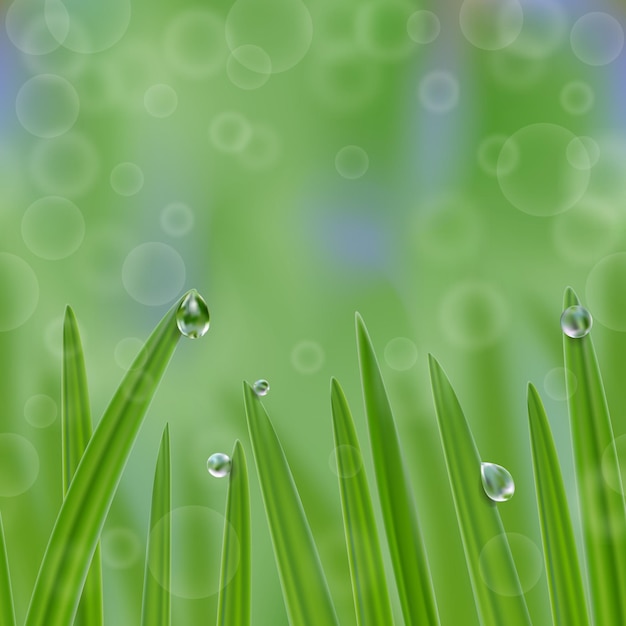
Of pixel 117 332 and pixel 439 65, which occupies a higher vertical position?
pixel 439 65

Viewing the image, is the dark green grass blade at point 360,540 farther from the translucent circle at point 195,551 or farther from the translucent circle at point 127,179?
the translucent circle at point 127,179

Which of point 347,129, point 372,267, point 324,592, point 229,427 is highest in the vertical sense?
point 347,129

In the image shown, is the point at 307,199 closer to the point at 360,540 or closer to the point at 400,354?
the point at 400,354

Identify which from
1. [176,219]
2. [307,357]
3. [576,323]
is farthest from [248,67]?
[576,323]

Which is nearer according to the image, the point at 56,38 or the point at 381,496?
the point at 381,496

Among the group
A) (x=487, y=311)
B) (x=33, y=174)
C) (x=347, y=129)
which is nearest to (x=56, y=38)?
(x=33, y=174)

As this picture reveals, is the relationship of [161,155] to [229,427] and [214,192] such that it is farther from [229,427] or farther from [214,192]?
[229,427]

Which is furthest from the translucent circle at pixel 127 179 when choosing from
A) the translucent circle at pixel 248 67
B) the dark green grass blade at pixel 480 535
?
the dark green grass blade at pixel 480 535

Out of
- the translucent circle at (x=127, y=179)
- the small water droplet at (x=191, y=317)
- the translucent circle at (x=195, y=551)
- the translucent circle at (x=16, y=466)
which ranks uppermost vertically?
the translucent circle at (x=127, y=179)
